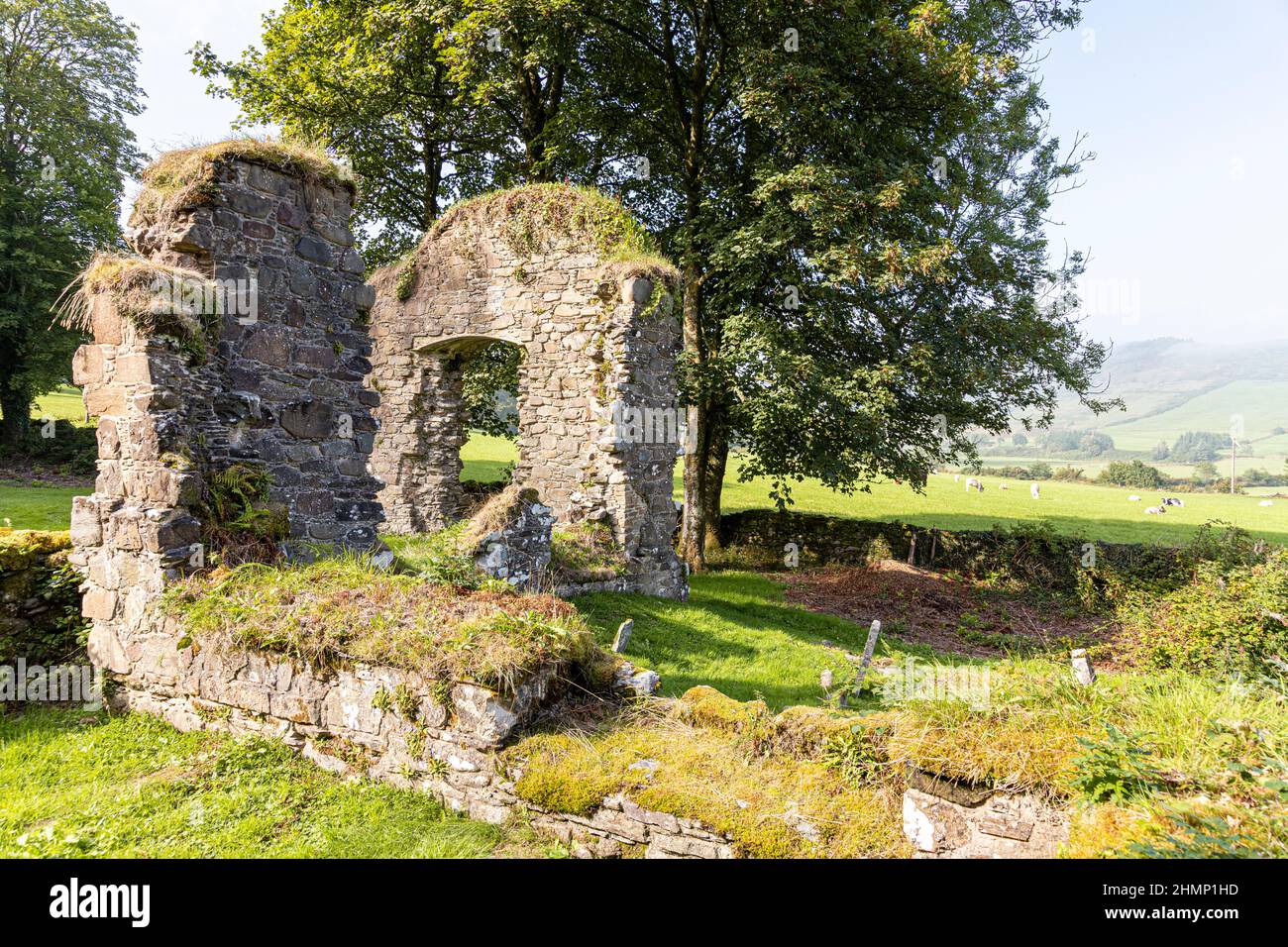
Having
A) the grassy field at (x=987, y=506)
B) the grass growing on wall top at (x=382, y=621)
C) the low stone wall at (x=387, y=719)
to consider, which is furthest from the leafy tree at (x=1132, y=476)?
the low stone wall at (x=387, y=719)

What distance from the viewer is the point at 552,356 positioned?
466 inches

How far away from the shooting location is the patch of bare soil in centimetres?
1285

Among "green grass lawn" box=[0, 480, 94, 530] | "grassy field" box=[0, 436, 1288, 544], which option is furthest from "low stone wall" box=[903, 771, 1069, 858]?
"grassy field" box=[0, 436, 1288, 544]

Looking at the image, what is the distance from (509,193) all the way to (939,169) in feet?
32.7

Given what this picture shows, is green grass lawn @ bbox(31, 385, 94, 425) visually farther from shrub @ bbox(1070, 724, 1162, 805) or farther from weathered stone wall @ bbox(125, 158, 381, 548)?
shrub @ bbox(1070, 724, 1162, 805)

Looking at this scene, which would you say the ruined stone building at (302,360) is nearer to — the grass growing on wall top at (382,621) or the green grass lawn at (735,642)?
the grass growing on wall top at (382,621)

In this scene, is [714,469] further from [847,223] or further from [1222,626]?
[1222,626]

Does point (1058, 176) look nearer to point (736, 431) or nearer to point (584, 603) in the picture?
point (736, 431)

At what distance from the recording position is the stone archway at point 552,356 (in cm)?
1137

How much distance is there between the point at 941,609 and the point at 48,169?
28125mm

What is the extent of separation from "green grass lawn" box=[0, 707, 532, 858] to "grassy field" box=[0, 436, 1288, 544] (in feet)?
37.9

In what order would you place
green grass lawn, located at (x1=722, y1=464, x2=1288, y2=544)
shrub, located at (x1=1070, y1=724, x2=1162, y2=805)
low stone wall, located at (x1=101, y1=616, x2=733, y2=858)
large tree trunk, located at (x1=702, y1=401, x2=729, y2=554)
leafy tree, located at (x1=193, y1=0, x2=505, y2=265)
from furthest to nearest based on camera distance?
green grass lawn, located at (x1=722, y1=464, x2=1288, y2=544), large tree trunk, located at (x1=702, y1=401, x2=729, y2=554), leafy tree, located at (x1=193, y1=0, x2=505, y2=265), low stone wall, located at (x1=101, y1=616, x2=733, y2=858), shrub, located at (x1=1070, y1=724, x2=1162, y2=805)

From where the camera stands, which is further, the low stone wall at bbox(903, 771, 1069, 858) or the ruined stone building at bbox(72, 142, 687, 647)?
the ruined stone building at bbox(72, 142, 687, 647)
